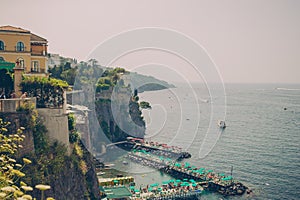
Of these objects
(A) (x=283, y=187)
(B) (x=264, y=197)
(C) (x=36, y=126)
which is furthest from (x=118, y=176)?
(C) (x=36, y=126)

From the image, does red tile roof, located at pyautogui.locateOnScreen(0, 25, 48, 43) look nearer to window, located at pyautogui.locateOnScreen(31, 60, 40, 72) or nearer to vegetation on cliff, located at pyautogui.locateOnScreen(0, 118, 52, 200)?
window, located at pyautogui.locateOnScreen(31, 60, 40, 72)

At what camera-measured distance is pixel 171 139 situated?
52.2 m

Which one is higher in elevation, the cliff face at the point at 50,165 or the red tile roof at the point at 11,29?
the red tile roof at the point at 11,29

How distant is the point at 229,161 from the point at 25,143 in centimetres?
2968

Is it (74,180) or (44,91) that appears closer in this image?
(74,180)

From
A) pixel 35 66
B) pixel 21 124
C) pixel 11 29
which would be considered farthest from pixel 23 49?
pixel 21 124

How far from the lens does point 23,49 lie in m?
20.6

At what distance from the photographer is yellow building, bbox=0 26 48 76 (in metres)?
19.9

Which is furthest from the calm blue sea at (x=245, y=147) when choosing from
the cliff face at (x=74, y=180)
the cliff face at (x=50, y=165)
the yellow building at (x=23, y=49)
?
the yellow building at (x=23, y=49)

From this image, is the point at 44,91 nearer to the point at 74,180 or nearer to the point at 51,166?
the point at 51,166

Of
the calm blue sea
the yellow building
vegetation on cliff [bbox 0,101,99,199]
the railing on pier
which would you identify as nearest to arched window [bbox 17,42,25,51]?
the yellow building

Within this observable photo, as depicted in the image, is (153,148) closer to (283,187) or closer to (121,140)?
(121,140)

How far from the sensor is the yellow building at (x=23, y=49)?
65.2 feet

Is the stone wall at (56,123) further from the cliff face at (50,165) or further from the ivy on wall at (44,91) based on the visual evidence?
the ivy on wall at (44,91)
